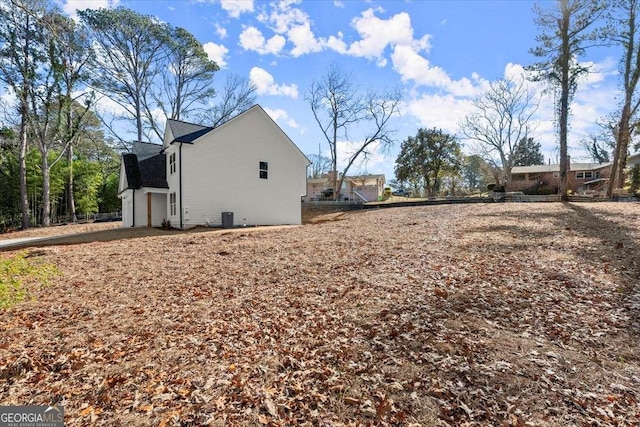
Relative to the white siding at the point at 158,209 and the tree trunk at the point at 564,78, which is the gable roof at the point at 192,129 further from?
the tree trunk at the point at 564,78

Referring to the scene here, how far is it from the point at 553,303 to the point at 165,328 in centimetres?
557

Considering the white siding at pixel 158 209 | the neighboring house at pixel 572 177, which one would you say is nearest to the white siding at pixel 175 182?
the white siding at pixel 158 209

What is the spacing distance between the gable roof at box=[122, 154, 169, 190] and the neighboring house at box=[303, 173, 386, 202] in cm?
2134

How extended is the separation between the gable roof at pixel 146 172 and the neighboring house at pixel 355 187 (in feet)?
70.0

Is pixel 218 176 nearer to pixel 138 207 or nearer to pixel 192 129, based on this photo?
pixel 192 129

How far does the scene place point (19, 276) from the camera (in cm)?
620

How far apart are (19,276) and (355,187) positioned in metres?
36.4

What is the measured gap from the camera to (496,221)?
10.9 meters

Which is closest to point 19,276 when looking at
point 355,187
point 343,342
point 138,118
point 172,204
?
point 343,342

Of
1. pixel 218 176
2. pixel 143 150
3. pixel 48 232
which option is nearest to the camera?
pixel 218 176

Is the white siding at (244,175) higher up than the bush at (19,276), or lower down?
higher up

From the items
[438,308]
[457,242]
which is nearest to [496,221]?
[457,242]

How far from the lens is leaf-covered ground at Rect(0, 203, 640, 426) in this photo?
2471 mm

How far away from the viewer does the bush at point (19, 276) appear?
497cm
